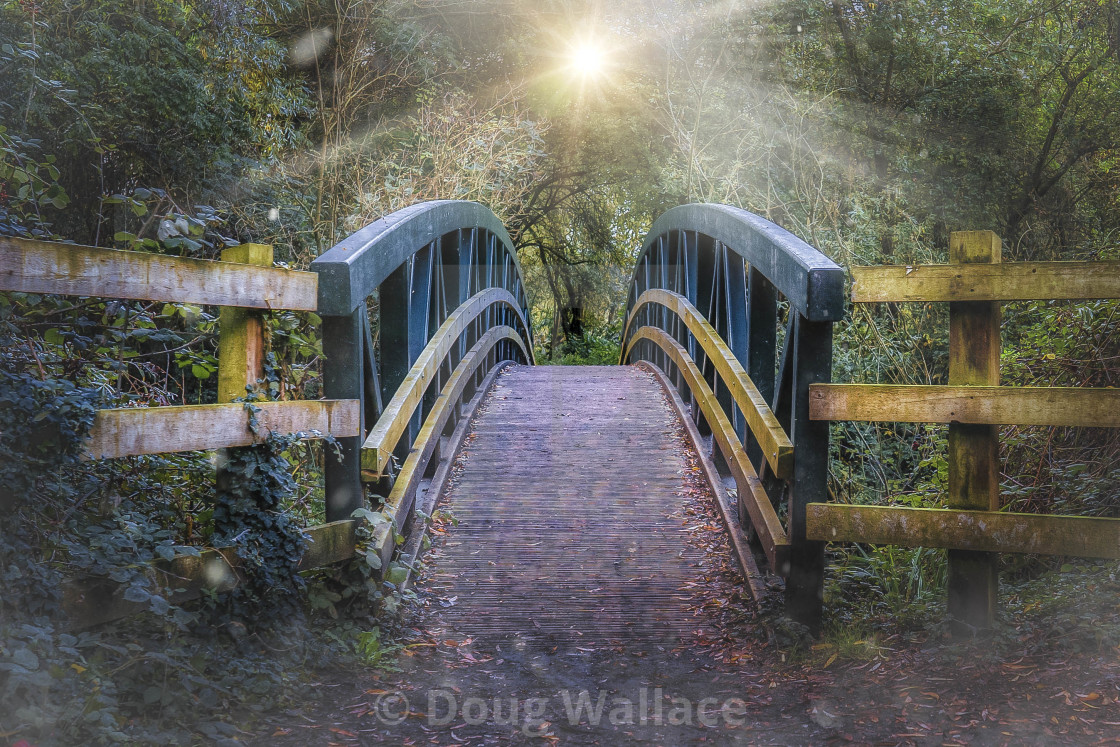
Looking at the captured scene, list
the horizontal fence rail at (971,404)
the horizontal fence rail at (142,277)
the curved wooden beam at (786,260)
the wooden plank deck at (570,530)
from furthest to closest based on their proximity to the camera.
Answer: the wooden plank deck at (570,530) → the curved wooden beam at (786,260) → the horizontal fence rail at (971,404) → the horizontal fence rail at (142,277)

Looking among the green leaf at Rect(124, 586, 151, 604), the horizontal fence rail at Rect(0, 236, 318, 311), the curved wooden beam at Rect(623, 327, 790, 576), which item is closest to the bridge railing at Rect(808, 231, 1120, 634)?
the curved wooden beam at Rect(623, 327, 790, 576)

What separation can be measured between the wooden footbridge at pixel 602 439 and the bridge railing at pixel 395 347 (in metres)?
0.01

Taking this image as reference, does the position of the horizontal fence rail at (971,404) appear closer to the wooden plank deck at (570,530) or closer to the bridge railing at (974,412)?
the bridge railing at (974,412)

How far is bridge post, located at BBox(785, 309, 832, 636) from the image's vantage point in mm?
3451

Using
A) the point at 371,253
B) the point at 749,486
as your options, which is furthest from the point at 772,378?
the point at 371,253

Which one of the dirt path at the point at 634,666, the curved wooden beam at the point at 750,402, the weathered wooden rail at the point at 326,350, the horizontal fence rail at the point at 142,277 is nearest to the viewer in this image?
the horizontal fence rail at the point at 142,277

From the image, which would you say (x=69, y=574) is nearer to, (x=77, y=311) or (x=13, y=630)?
(x=13, y=630)

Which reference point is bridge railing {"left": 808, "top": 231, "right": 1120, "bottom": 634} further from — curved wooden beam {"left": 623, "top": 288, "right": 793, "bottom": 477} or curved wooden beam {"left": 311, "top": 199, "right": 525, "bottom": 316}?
curved wooden beam {"left": 311, "top": 199, "right": 525, "bottom": 316}

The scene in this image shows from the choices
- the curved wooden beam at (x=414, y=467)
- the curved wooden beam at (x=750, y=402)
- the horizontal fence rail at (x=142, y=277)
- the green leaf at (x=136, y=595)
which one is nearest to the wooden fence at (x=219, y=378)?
the horizontal fence rail at (x=142, y=277)

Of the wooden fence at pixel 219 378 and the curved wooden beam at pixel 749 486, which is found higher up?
the wooden fence at pixel 219 378

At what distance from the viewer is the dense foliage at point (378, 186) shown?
2.56 meters

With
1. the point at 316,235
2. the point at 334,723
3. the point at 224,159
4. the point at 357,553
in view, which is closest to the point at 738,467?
the point at 357,553

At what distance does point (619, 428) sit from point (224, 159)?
5382mm

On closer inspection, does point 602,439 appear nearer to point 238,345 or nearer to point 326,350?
point 326,350
